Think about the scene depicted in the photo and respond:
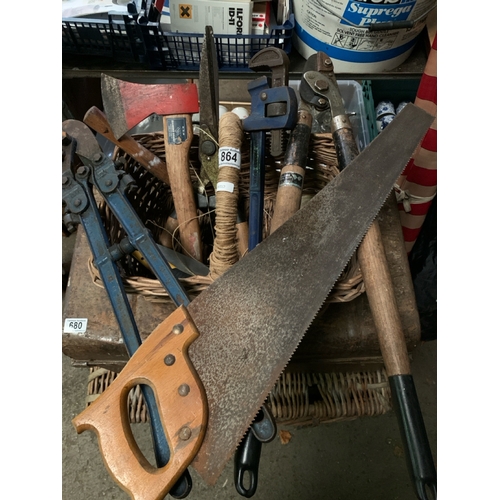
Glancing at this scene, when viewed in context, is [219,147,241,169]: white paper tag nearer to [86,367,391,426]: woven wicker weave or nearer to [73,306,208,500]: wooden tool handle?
[73,306,208,500]: wooden tool handle

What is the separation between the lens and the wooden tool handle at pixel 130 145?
2.78ft

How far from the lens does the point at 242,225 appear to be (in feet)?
2.99

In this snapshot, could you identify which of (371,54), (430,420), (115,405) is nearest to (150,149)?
(115,405)

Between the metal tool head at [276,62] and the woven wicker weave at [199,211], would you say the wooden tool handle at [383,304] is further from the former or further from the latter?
the metal tool head at [276,62]

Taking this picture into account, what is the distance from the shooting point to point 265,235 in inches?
37.9

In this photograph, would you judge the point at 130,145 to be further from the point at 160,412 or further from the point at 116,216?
the point at 160,412

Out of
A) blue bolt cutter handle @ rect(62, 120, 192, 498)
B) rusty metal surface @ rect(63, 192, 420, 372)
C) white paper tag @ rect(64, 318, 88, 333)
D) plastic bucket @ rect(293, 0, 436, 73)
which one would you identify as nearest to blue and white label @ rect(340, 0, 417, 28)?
plastic bucket @ rect(293, 0, 436, 73)

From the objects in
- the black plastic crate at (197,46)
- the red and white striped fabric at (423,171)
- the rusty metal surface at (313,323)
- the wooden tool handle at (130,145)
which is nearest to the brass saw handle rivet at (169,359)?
the rusty metal surface at (313,323)

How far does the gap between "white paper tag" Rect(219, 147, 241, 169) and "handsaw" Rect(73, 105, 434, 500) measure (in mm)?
179

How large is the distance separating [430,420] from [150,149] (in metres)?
1.30

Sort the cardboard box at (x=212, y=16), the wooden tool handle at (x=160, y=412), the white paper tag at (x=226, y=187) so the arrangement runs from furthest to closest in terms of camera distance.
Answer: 1. the cardboard box at (x=212, y=16)
2. the white paper tag at (x=226, y=187)
3. the wooden tool handle at (x=160, y=412)

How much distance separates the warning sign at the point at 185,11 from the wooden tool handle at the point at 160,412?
3.22ft

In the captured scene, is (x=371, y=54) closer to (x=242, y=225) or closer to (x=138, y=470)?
(x=242, y=225)

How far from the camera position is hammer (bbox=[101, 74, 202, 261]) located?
0.83m
